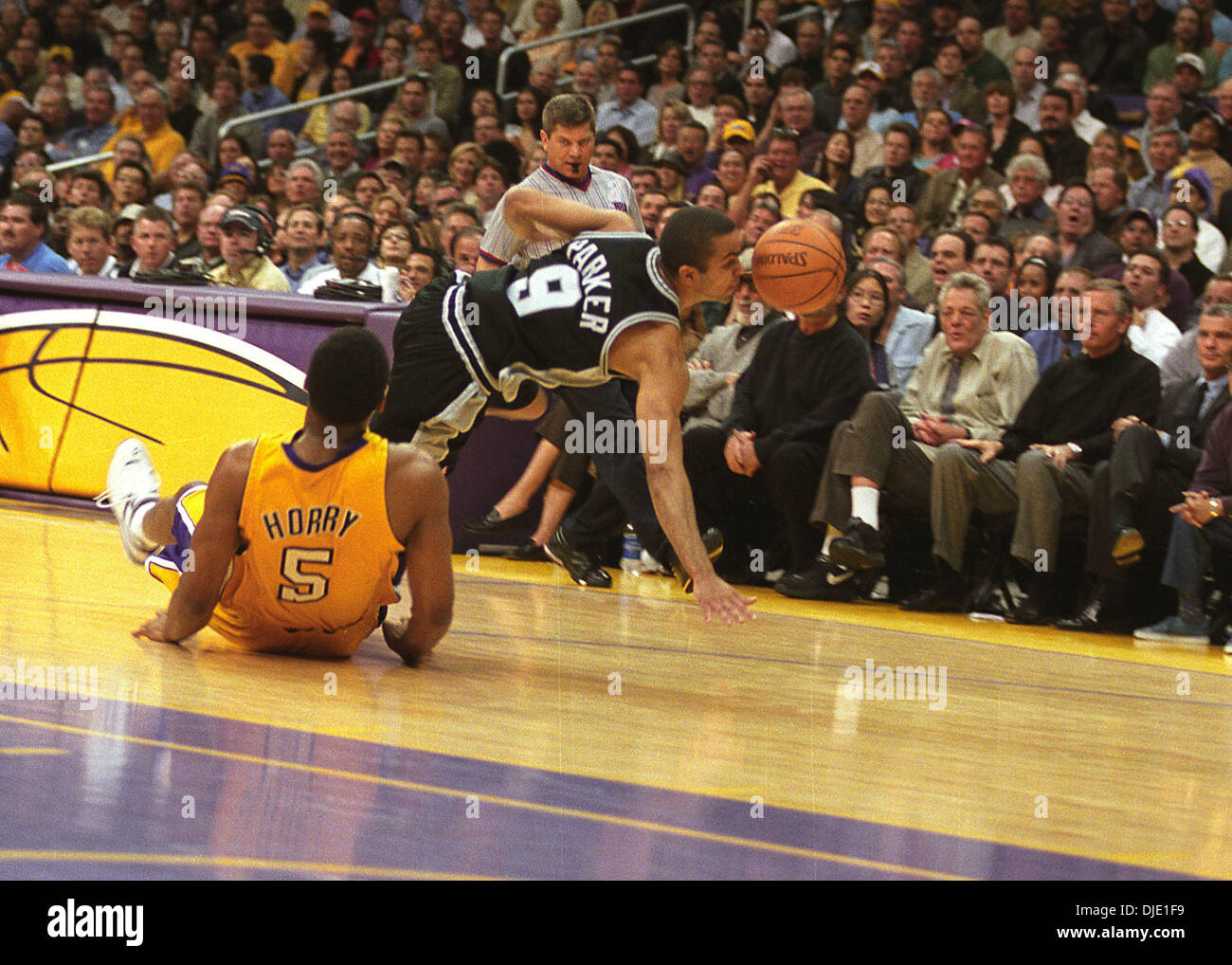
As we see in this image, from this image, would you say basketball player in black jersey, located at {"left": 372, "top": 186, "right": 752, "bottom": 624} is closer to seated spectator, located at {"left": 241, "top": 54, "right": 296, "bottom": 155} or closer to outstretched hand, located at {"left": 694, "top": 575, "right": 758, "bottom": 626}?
outstretched hand, located at {"left": 694, "top": 575, "right": 758, "bottom": 626}

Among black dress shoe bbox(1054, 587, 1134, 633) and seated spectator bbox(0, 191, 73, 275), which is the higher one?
seated spectator bbox(0, 191, 73, 275)

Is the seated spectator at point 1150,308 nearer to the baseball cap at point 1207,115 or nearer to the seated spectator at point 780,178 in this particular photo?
the baseball cap at point 1207,115

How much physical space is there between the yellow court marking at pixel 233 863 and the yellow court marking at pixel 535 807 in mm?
565

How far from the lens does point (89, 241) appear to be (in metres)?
10.9

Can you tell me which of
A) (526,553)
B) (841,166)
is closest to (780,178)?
(841,166)

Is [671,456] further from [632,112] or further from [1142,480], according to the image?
[632,112]

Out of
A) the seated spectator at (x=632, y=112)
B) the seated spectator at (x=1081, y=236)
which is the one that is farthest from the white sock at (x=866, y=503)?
the seated spectator at (x=632, y=112)

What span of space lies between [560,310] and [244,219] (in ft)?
17.8

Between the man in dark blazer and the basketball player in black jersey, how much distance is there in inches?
106

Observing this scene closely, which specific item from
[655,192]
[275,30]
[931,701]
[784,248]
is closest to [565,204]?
[784,248]

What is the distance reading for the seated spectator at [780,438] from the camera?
27.1 feet

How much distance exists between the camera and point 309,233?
11.0 metres

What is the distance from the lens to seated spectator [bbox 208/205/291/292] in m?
10.4

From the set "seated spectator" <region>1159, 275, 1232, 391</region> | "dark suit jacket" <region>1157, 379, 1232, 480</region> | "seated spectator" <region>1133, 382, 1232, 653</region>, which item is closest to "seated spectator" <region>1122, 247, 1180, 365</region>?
"seated spectator" <region>1159, 275, 1232, 391</region>
